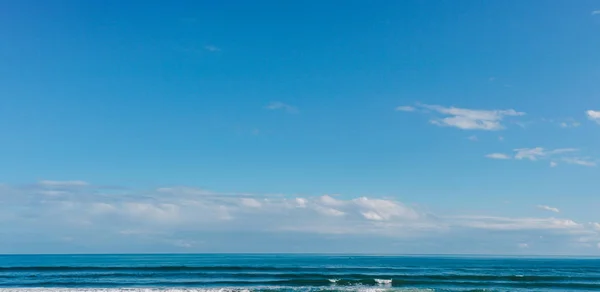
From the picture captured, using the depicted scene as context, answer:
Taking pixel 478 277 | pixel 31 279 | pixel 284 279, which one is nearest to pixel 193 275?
pixel 284 279

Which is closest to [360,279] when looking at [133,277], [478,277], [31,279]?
[478,277]

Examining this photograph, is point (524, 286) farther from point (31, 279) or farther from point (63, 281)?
point (31, 279)

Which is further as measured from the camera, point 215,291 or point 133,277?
point 133,277

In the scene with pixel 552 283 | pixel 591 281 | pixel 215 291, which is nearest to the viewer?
pixel 215 291

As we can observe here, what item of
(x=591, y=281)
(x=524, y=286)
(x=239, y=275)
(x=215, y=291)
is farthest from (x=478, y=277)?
(x=215, y=291)

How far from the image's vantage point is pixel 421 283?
136ft

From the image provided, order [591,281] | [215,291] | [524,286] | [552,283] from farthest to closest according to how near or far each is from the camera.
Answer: [591,281], [552,283], [524,286], [215,291]

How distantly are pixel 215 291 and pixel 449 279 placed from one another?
2364 cm

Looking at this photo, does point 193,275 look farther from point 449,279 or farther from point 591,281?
point 591,281

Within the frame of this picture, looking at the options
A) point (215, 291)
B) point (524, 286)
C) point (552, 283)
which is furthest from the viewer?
point (552, 283)

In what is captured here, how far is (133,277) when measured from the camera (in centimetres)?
4650

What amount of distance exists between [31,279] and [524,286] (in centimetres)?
4505

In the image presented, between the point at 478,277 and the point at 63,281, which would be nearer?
the point at 63,281

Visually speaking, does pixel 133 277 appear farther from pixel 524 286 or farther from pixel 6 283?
pixel 524 286
